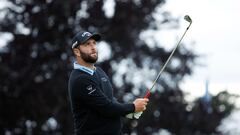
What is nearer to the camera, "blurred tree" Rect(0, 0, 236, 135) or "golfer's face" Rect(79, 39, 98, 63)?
"golfer's face" Rect(79, 39, 98, 63)

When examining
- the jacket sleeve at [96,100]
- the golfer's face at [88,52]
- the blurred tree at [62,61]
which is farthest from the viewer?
the blurred tree at [62,61]

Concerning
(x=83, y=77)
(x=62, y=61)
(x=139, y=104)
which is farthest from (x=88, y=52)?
(x=62, y=61)

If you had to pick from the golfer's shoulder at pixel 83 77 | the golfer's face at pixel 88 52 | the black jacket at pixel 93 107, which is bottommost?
the black jacket at pixel 93 107

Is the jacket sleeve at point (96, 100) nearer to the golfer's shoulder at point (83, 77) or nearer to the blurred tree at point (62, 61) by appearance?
the golfer's shoulder at point (83, 77)

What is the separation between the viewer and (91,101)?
623 centimetres

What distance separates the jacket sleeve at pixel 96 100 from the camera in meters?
6.21

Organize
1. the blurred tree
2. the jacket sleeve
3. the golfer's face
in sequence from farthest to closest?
the blurred tree < the golfer's face < the jacket sleeve

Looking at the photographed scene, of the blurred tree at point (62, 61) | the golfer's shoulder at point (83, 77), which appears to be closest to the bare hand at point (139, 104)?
the golfer's shoulder at point (83, 77)

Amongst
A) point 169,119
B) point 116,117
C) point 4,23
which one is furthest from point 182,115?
point 116,117

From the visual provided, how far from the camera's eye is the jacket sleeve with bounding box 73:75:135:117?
245 inches

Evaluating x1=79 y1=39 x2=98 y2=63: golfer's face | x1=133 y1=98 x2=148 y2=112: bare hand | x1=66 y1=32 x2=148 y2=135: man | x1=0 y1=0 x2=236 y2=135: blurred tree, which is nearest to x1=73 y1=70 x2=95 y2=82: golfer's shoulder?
x1=66 y1=32 x2=148 y2=135: man

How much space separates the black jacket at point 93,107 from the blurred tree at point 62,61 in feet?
50.3

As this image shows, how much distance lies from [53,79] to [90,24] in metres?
2.17

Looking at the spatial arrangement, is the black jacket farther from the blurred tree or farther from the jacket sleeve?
the blurred tree
